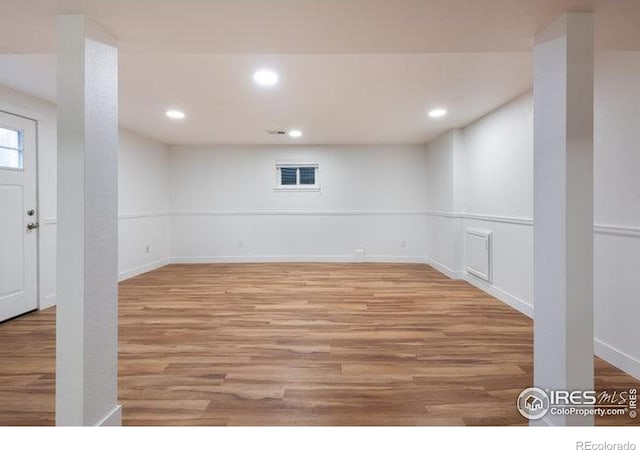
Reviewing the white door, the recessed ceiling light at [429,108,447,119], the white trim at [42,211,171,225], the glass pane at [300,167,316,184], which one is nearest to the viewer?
the white door

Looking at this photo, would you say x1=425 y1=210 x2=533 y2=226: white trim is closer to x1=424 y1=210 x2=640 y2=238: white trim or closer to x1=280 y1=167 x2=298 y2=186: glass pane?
x1=424 y1=210 x2=640 y2=238: white trim

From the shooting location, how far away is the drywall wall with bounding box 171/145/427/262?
6.75 m

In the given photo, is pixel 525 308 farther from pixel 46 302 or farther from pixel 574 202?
pixel 46 302

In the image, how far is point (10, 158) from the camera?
3.56 m

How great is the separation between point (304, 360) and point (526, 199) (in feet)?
8.92

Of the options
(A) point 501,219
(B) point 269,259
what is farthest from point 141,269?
(A) point 501,219

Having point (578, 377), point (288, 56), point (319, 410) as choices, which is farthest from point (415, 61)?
point (319, 410)

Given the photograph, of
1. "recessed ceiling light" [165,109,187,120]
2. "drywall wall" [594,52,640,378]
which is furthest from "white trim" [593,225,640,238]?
"recessed ceiling light" [165,109,187,120]

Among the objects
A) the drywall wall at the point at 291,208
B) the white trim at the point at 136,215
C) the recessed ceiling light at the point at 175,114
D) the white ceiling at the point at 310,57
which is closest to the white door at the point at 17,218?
the white trim at the point at 136,215

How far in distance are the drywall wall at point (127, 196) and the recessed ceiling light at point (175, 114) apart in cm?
115

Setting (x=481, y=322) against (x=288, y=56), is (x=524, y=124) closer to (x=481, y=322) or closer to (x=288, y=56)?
(x=481, y=322)

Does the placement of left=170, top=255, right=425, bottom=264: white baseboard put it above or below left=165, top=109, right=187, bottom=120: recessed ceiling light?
below

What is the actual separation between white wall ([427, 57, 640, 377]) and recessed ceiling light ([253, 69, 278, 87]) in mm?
2432

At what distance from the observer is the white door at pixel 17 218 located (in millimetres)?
3455
